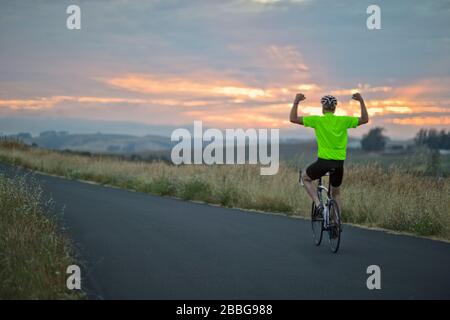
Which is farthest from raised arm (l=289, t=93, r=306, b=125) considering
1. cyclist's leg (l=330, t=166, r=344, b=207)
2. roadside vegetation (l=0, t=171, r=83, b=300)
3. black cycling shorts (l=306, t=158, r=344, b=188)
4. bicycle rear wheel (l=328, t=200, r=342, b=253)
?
roadside vegetation (l=0, t=171, r=83, b=300)

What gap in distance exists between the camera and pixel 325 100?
448 inches

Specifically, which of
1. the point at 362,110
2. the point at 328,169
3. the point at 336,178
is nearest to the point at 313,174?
the point at 328,169

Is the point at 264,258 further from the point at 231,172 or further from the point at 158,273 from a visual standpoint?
the point at 231,172

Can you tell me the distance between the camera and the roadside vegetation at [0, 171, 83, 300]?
311 inches

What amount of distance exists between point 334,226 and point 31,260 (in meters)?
4.99

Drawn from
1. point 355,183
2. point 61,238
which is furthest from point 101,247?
point 355,183

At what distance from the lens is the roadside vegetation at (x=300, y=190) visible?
48.8ft

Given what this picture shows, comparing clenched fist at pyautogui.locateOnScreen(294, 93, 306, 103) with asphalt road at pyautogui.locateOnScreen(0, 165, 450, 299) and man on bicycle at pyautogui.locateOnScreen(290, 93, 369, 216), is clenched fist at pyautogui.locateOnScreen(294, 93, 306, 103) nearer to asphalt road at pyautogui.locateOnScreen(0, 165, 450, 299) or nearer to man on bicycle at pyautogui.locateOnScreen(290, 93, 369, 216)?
man on bicycle at pyautogui.locateOnScreen(290, 93, 369, 216)

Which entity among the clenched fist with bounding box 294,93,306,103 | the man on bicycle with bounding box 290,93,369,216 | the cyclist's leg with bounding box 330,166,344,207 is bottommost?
the cyclist's leg with bounding box 330,166,344,207

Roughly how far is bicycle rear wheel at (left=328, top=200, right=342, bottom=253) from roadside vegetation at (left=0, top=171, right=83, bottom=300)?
4186 millimetres

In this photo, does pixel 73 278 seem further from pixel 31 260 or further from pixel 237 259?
pixel 237 259

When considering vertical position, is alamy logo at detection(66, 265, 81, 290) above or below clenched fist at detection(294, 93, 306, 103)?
below

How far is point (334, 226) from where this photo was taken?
11.4m

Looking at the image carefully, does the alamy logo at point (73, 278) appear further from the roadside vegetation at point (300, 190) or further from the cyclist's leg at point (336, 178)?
the roadside vegetation at point (300, 190)
